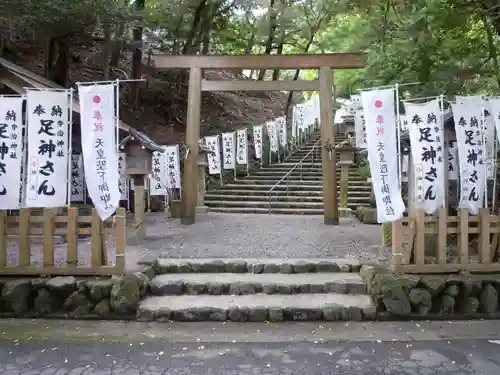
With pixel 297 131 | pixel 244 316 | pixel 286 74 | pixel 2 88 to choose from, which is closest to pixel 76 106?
pixel 2 88

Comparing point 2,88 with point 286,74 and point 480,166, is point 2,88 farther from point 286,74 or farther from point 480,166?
point 286,74

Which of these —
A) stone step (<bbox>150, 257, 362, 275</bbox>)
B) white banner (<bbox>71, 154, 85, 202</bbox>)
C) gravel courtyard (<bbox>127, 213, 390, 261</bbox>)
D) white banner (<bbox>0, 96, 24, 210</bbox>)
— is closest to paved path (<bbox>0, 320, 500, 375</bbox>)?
stone step (<bbox>150, 257, 362, 275</bbox>)

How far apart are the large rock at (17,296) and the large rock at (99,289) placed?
81 cm

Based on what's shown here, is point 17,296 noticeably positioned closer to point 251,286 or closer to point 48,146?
point 48,146

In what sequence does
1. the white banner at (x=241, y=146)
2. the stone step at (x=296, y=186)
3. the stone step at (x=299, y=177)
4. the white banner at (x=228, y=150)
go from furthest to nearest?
the stone step at (x=299, y=177) < the white banner at (x=241, y=146) < the stone step at (x=296, y=186) < the white banner at (x=228, y=150)

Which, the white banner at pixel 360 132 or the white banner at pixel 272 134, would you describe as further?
the white banner at pixel 272 134

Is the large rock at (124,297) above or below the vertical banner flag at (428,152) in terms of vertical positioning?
below

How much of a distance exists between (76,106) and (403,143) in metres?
7.04

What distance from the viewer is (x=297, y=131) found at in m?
23.0

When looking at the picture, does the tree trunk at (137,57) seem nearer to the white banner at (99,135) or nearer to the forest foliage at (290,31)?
the forest foliage at (290,31)

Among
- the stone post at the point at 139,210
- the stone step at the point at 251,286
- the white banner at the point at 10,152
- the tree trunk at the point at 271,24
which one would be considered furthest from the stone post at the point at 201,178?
the tree trunk at the point at 271,24

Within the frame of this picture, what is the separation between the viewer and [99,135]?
627 centimetres

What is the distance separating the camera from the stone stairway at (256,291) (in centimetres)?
552

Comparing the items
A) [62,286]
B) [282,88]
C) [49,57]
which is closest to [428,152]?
[62,286]
